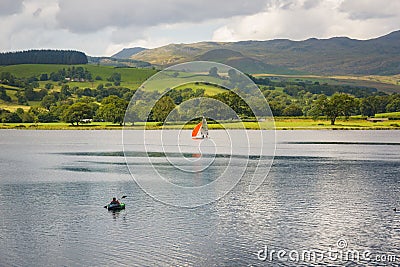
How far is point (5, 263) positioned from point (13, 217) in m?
9.83

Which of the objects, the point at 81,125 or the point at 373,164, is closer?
the point at 373,164

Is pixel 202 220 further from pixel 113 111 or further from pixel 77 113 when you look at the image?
pixel 77 113

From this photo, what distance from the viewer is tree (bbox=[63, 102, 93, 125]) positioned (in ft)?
518

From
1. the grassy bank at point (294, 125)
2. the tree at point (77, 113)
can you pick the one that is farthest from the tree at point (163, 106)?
the tree at point (77, 113)

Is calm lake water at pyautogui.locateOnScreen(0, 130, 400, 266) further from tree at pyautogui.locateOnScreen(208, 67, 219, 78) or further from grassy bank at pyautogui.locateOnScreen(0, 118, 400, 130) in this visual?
grassy bank at pyautogui.locateOnScreen(0, 118, 400, 130)

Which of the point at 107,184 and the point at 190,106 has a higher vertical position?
the point at 190,106

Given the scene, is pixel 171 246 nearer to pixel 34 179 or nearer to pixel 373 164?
pixel 34 179

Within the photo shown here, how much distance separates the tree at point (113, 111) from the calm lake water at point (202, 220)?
308ft

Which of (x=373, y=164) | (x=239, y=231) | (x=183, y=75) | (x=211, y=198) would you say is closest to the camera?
(x=239, y=231)

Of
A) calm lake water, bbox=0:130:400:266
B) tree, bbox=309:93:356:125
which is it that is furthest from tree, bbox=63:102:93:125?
calm lake water, bbox=0:130:400:266

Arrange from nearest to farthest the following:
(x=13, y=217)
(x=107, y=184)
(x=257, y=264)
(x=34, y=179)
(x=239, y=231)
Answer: (x=257, y=264) < (x=239, y=231) < (x=13, y=217) < (x=107, y=184) < (x=34, y=179)

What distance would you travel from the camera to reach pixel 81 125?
6373 inches

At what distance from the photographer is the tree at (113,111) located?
155 m

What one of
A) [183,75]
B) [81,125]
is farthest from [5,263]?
[81,125]
